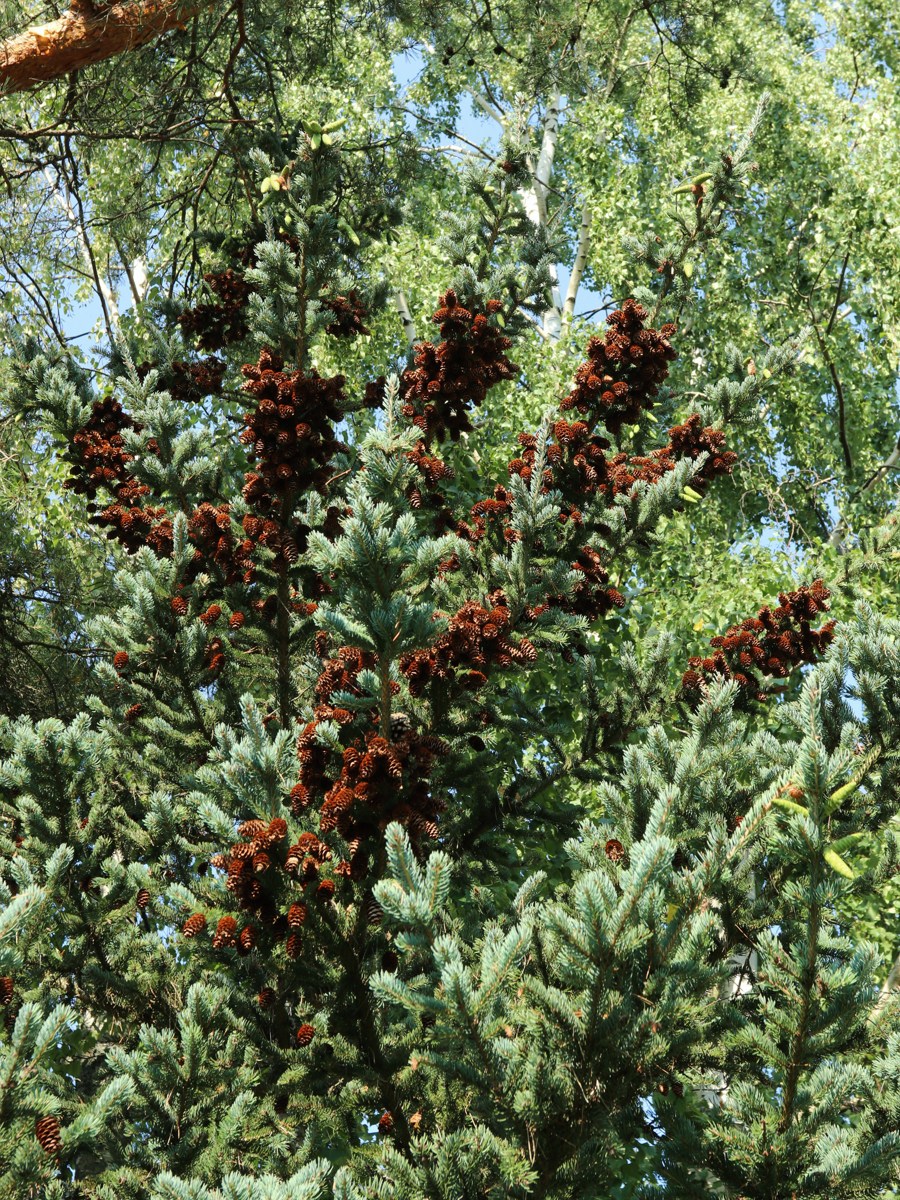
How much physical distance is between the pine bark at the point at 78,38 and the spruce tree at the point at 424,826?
35.4 inches

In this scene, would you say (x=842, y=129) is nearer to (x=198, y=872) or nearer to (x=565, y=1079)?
(x=198, y=872)

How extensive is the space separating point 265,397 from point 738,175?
292 centimetres

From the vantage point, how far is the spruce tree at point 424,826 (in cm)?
292

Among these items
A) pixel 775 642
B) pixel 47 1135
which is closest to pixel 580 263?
pixel 775 642

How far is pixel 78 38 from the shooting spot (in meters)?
5.98

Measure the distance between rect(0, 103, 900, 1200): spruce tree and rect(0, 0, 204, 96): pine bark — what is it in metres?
0.90

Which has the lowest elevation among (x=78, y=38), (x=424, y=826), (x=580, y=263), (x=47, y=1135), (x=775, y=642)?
(x=47, y=1135)

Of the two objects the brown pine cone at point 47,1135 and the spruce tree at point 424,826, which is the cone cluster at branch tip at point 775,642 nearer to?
the spruce tree at point 424,826

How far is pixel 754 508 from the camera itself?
50.5ft

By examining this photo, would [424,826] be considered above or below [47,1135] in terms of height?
above

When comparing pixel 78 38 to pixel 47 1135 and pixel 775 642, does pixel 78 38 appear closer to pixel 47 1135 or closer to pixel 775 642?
pixel 775 642

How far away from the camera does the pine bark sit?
5.84m

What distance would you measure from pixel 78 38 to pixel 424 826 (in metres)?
4.69

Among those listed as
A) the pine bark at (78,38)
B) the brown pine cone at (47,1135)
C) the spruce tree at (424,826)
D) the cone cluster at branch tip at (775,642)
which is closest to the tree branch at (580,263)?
the spruce tree at (424,826)
